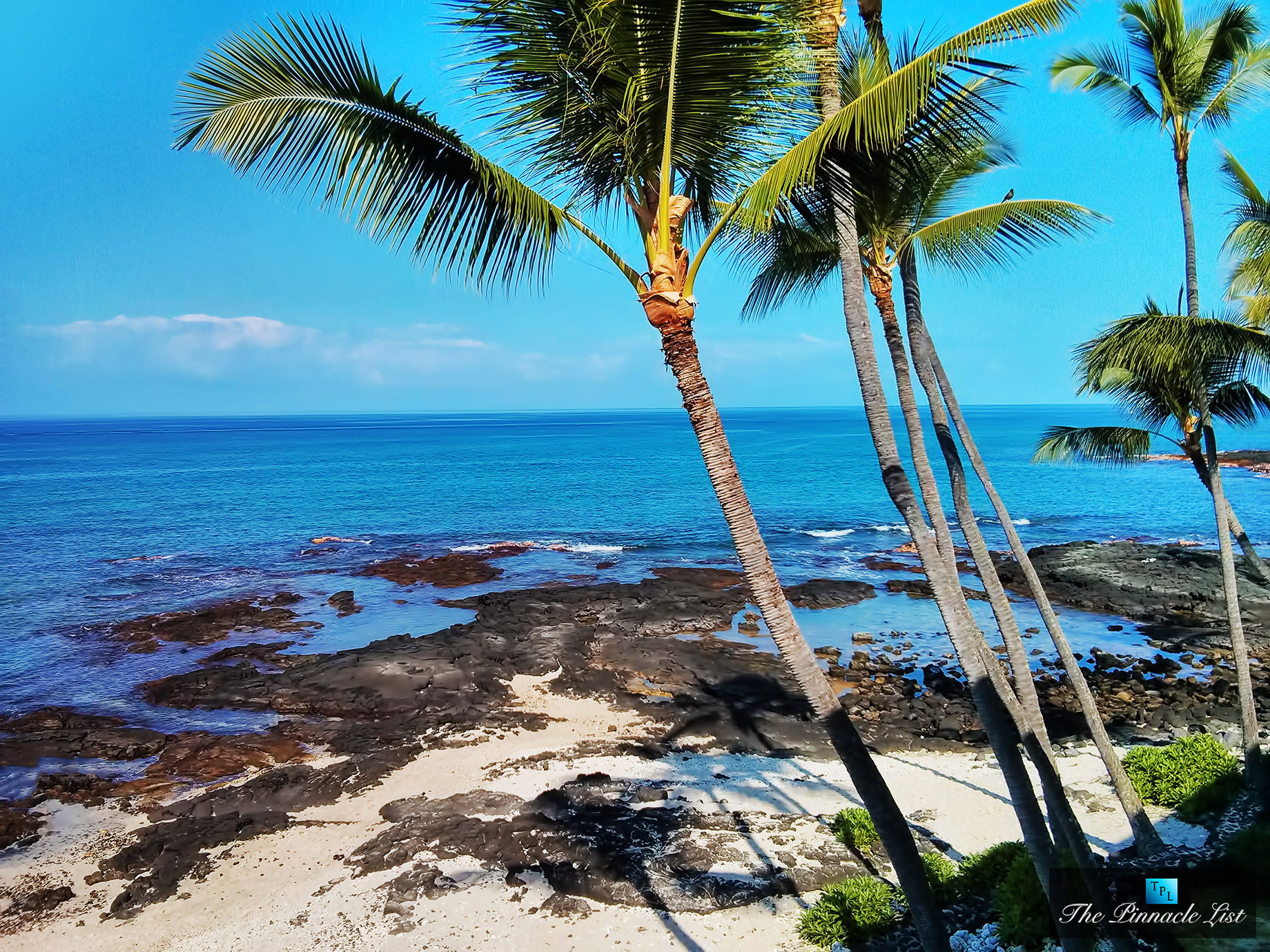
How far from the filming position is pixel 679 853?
11.1m

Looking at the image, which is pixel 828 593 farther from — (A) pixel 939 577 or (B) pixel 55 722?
(A) pixel 939 577

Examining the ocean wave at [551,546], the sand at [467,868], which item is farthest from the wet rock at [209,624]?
the ocean wave at [551,546]

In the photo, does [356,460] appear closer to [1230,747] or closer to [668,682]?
[668,682]

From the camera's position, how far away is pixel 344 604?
95.5 feet

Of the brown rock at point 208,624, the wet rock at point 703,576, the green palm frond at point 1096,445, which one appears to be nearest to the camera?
the green palm frond at point 1096,445

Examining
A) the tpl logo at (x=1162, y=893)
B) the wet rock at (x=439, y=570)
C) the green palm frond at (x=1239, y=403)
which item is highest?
the green palm frond at (x=1239, y=403)

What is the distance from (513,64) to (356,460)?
107 meters

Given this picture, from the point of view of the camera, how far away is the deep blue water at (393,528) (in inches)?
979

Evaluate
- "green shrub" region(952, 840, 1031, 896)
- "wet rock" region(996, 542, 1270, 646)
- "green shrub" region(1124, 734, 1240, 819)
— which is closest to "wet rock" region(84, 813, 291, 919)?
"green shrub" region(952, 840, 1031, 896)

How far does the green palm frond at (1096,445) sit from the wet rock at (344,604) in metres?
23.0

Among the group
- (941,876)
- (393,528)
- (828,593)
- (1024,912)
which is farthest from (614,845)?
(393,528)

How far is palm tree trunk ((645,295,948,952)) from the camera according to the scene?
5.18m

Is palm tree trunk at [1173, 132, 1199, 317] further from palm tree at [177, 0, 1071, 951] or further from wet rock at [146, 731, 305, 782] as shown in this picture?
wet rock at [146, 731, 305, 782]

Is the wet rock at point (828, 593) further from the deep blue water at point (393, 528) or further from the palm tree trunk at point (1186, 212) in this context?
the palm tree trunk at point (1186, 212)
